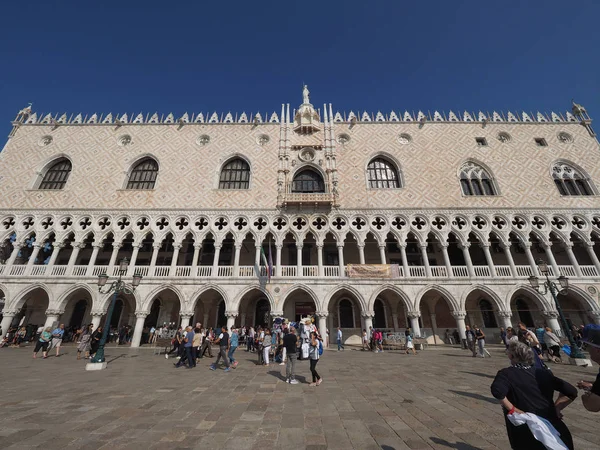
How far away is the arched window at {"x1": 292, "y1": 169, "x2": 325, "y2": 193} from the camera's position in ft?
64.7

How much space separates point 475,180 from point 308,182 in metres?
12.4

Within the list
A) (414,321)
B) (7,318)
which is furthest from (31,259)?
(414,321)

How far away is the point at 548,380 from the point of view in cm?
211

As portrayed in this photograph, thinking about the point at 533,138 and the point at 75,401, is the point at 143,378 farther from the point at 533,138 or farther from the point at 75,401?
the point at 533,138

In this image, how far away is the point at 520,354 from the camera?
88.0 inches

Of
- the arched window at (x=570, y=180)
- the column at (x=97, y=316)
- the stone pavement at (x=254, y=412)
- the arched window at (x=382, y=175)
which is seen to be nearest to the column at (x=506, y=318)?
the stone pavement at (x=254, y=412)

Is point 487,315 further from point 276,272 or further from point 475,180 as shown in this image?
point 276,272

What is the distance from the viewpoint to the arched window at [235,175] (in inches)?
787

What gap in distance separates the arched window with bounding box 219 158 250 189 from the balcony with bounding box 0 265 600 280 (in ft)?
21.6

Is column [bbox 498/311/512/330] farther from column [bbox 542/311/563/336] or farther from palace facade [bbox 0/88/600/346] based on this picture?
column [bbox 542/311/563/336]

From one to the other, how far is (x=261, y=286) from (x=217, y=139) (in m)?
12.8

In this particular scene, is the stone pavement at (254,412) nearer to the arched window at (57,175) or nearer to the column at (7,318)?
the column at (7,318)

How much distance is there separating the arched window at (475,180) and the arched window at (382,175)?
4.74 m

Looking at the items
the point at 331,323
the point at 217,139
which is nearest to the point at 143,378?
the point at 331,323
